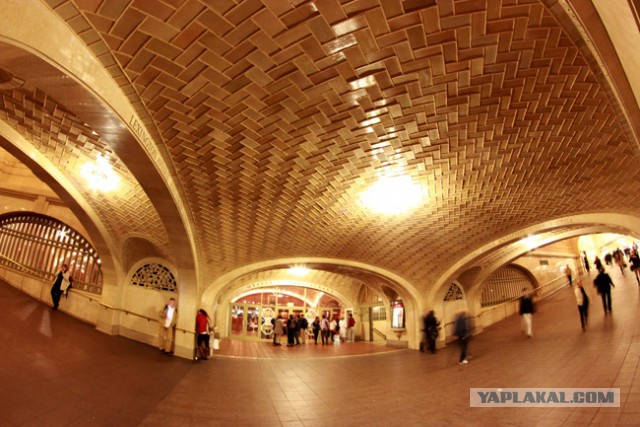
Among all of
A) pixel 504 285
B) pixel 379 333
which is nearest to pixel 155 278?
pixel 379 333

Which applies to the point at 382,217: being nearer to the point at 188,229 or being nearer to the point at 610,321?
the point at 188,229

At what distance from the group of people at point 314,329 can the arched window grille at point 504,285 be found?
6.85m

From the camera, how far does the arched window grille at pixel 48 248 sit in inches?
397

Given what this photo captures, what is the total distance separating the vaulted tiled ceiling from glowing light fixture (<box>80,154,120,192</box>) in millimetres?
1425

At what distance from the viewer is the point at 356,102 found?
344 cm

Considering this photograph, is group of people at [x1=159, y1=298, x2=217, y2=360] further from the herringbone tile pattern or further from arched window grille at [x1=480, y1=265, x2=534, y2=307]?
arched window grille at [x1=480, y1=265, x2=534, y2=307]

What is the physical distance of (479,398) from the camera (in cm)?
384

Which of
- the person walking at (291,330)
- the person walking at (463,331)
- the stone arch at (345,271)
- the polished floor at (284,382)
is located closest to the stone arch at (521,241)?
the stone arch at (345,271)

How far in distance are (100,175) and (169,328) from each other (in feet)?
14.4

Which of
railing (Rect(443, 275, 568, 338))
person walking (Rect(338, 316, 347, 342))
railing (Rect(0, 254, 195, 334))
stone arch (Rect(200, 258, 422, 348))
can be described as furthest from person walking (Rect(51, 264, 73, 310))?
railing (Rect(443, 275, 568, 338))

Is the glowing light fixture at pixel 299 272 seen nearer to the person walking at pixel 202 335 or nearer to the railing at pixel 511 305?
the railing at pixel 511 305

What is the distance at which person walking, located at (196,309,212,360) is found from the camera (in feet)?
24.6

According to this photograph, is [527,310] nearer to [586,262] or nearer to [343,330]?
[343,330]

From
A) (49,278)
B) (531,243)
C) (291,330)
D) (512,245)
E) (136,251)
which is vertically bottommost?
(291,330)
